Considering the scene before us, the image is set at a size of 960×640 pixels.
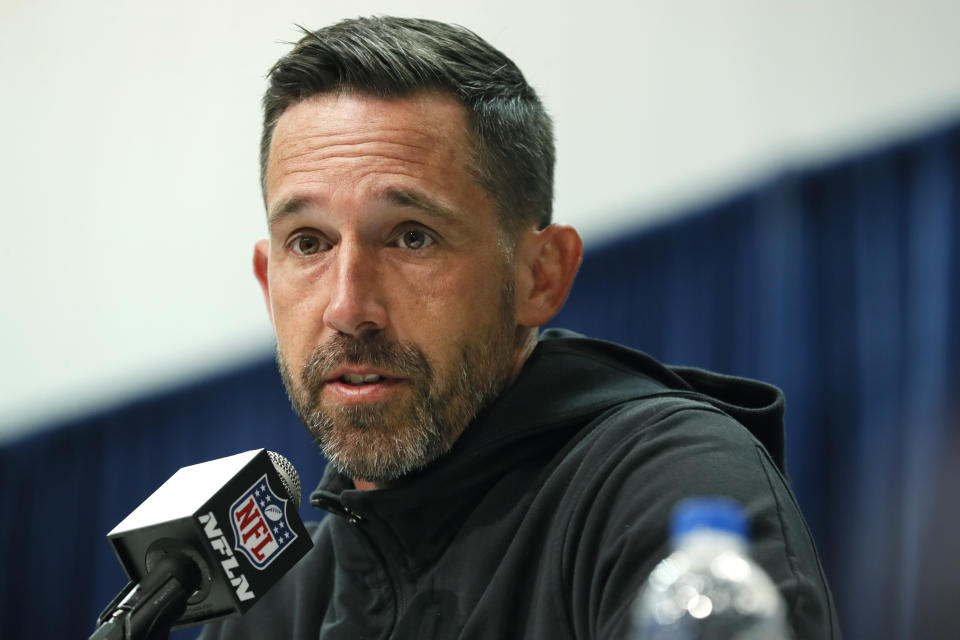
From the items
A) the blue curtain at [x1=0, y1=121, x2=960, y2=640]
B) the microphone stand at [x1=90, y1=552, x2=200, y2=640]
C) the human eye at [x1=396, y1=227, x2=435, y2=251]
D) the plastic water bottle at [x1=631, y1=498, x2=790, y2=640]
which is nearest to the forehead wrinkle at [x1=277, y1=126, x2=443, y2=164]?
the human eye at [x1=396, y1=227, x2=435, y2=251]

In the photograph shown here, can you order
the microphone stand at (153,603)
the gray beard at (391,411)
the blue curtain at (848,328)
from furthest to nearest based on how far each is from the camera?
the blue curtain at (848,328)
the gray beard at (391,411)
the microphone stand at (153,603)

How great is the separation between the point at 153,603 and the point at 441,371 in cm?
67

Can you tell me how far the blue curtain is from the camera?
299 centimetres

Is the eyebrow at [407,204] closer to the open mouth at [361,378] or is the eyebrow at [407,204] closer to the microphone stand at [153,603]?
the open mouth at [361,378]

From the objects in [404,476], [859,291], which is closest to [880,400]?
[859,291]

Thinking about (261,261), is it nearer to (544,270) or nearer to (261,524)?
(544,270)

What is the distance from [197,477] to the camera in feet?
4.09

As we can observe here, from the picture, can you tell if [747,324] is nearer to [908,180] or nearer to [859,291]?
[859,291]

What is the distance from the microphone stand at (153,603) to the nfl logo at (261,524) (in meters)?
0.07

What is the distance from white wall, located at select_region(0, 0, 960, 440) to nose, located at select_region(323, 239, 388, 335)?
2189 mm

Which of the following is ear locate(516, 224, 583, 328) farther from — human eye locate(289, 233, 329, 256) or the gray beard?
human eye locate(289, 233, 329, 256)

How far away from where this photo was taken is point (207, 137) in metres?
4.18

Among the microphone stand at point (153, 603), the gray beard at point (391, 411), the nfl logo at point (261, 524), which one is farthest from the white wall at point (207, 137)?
the microphone stand at point (153, 603)

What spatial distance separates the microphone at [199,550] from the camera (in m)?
1.02
